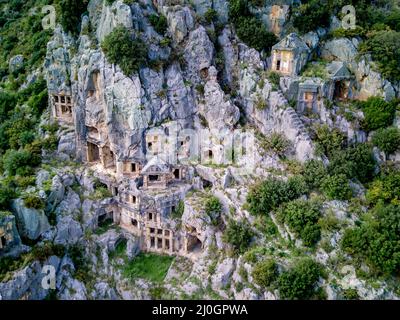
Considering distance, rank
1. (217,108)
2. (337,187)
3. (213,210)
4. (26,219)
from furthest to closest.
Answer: (217,108) < (213,210) < (26,219) < (337,187)

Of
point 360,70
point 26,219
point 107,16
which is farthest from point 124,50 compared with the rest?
point 360,70

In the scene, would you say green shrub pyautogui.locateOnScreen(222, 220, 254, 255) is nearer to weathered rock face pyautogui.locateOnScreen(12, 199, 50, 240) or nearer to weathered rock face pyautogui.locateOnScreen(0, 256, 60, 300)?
weathered rock face pyautogui.locateOnScreen(0, 256, 60, 300)

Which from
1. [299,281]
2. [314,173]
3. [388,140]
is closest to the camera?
[299,281]

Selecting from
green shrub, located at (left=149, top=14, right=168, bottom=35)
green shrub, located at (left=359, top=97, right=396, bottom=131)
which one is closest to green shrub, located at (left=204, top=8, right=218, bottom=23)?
green shrub, located at (left=149, top=14, right=168, bottom=35)

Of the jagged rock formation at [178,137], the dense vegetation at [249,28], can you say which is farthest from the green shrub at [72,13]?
the dense vegetation at [249,28]

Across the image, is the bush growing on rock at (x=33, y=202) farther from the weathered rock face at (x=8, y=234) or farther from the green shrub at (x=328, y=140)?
the green shrub at (x=328, y=140)

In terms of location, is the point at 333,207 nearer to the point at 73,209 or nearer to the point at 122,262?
the point at 122,262

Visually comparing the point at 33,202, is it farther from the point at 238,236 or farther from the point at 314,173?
the point at 314,173
